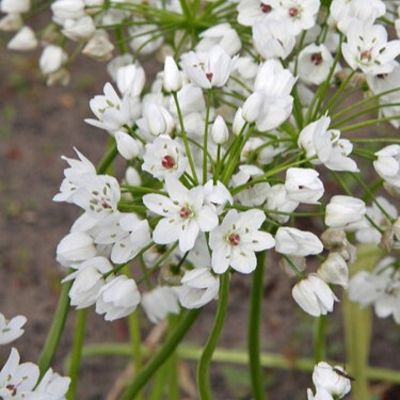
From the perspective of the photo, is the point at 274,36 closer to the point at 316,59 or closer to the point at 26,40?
the point at 316,59

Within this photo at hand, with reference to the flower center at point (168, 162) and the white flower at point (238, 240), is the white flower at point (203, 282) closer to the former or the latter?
the white flower at point (238, 240)

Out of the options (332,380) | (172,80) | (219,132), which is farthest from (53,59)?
(332,380)

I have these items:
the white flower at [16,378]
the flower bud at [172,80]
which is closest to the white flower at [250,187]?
the flower bud at [172,80]

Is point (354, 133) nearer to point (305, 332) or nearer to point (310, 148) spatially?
point (305, 332)

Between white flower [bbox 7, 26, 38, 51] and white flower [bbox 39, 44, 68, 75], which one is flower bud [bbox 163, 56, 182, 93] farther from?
white flower [bbox 7, 26, 38, 51]

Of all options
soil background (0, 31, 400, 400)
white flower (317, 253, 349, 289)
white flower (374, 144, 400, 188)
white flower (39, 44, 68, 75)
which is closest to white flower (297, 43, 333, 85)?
white flower (374, 144, 400, 188)

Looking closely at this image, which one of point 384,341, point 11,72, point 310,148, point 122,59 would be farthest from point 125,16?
point 11,72
